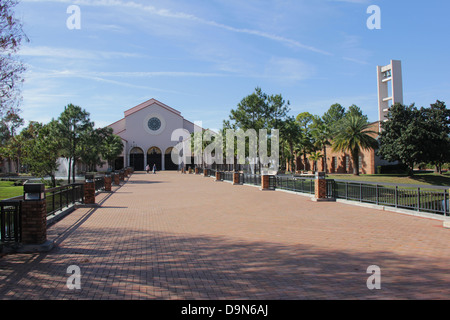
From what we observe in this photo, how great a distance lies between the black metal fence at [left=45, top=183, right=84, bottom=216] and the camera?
10.9 m

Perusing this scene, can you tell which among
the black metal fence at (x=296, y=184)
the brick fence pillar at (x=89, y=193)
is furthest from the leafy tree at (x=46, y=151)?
the black metal fence at (x=296, y=184)

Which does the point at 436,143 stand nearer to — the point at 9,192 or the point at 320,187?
the point at 320,187

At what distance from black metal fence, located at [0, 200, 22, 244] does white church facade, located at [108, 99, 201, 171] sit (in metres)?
67.8

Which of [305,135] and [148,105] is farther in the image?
[148,105]

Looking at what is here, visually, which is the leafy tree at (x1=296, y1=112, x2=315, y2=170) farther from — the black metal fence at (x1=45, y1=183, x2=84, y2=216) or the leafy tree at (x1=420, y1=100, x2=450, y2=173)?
the black metal fence at (x1=45, y1=183, x2=84, y2=216)

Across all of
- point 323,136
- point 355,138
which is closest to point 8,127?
point 355,138

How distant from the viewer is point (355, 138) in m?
43.2

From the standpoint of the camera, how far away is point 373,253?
6.66 m

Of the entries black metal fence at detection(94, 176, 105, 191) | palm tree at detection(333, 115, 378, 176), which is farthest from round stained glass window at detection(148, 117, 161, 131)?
black metal fence at detection(94, 176, 105, 191)

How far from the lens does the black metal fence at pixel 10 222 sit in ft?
22.3

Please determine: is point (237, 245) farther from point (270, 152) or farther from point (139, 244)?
point (270, 152)

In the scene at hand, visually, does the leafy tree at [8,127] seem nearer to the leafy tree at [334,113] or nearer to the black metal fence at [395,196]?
the black metal fence at [395,196]

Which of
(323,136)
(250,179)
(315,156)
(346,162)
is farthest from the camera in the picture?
(315,156)

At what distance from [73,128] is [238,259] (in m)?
26.6
